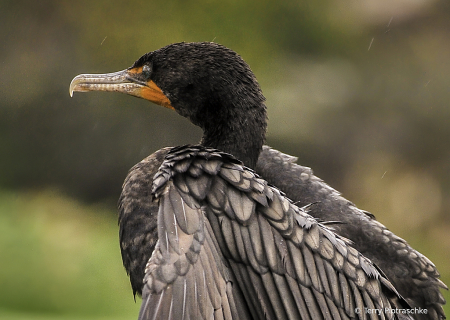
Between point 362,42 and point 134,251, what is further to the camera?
point 362,42

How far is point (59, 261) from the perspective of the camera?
570cm

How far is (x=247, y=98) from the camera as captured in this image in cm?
249

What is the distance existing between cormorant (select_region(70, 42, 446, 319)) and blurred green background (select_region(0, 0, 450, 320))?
10.7 ft

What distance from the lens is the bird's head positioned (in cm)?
250

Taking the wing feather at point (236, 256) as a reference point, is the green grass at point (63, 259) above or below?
above

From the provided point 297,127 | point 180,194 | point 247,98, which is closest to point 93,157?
point 297,127

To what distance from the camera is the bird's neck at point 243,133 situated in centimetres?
250

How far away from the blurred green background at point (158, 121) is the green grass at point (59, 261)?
0.06 feet

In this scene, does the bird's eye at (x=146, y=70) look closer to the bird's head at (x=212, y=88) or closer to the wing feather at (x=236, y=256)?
the bird's head at (x=212, y=88)

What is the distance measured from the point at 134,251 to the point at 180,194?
52cm

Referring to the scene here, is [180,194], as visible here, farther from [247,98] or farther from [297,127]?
[297,127]

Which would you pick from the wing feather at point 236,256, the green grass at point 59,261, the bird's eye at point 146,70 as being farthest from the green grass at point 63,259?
the wing feather at point 236,256

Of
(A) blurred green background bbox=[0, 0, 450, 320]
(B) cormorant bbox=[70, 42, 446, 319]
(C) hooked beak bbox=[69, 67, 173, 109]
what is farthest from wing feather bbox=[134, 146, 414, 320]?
(A) blurred green background bbox=[0, 0, 450, 320]

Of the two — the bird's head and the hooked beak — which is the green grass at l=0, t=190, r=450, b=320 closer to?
the hooked beak
